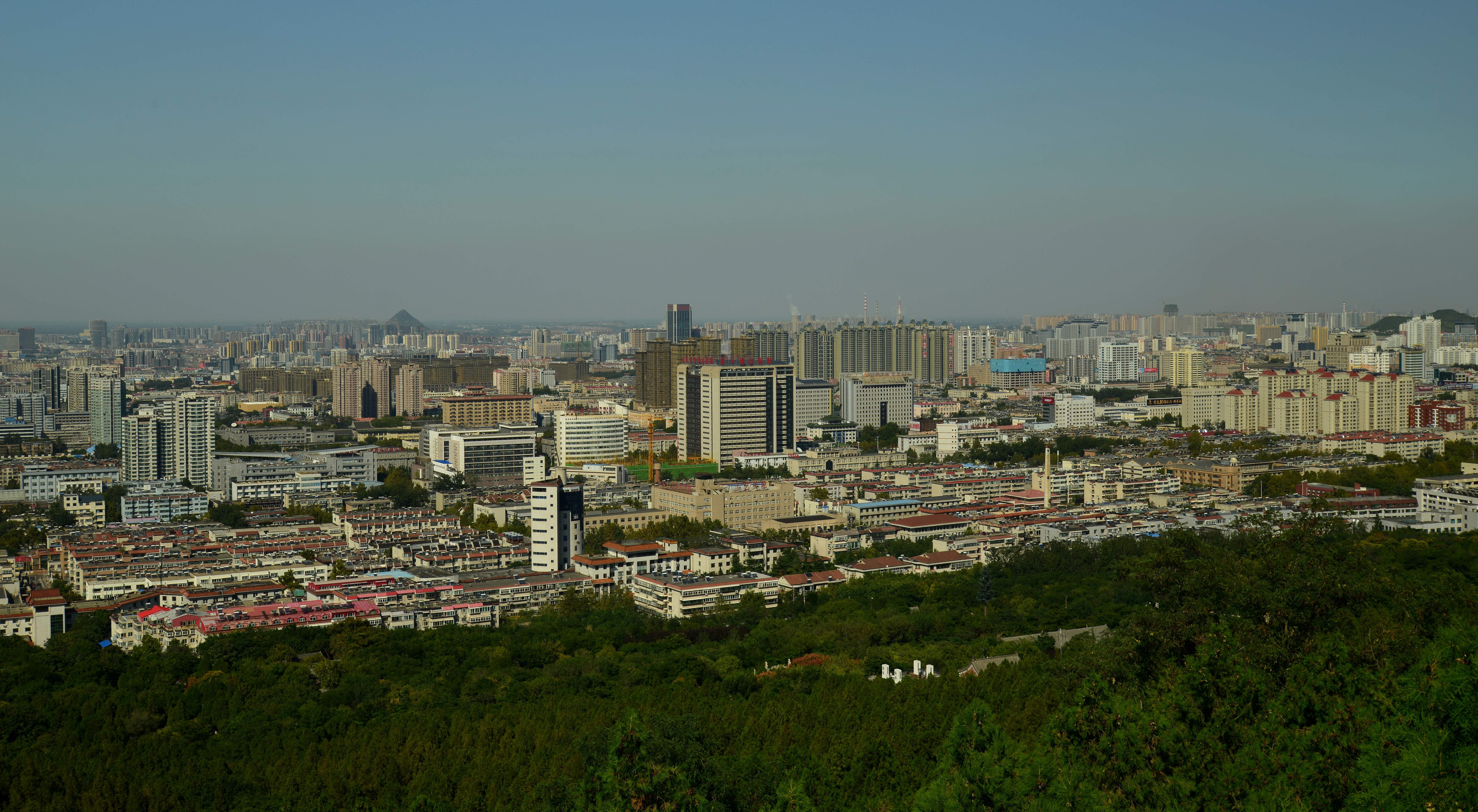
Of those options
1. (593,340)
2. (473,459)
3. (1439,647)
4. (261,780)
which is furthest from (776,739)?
(593,340)

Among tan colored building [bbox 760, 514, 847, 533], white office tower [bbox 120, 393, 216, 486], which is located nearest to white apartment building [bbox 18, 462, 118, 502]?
white office tower [bbox 120, 393, 216, 486]

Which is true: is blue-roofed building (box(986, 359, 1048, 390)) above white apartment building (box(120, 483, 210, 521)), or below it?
above

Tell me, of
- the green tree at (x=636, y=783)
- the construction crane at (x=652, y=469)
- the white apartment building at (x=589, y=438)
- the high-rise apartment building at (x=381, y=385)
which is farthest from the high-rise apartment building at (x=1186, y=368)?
the green tree at (x=636, y=783)

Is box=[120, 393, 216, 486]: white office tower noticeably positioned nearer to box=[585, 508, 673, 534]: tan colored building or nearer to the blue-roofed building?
box=[585, 508, 673, 534]: tan colored building

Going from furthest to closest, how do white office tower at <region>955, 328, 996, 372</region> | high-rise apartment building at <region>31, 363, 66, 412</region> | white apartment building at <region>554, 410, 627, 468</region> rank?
white office tower at <region>955, 328, 996, 372</region> < high-rise apartment building at <region>31, 363, 66, 412</region> < white apartment building at <region>554, 410, 627, 468</region>

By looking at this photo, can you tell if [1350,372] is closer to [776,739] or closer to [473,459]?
[473,459]

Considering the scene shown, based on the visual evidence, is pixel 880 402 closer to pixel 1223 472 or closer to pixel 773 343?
pixel 773 343

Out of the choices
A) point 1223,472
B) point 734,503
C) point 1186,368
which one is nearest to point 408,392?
point 734,503

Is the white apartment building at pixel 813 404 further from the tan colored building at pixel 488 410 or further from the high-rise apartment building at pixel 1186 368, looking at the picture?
the high-rise apartment building at pixel 1186 368
